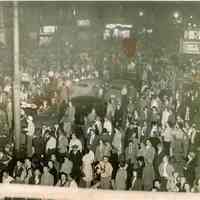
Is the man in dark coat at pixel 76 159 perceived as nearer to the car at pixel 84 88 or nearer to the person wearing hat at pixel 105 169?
the person wearing hat at pixel 105 169

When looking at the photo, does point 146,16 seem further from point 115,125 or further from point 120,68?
point 115,125

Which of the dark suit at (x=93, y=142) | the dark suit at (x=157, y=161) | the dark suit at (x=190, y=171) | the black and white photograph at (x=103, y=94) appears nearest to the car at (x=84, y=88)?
the black and white photograph at (x=103, y=94)

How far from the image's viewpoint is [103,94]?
6.72ft

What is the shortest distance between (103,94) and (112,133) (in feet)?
0.50

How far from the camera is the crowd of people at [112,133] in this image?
2.03m

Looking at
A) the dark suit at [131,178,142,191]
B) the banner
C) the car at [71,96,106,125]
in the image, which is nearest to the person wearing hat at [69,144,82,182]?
the car at [71,96,106,125]

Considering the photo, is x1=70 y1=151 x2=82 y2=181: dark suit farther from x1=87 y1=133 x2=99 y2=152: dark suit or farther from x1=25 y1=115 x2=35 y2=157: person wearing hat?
x1=25 y1=115 x2=35 y2=157: person wearing hat

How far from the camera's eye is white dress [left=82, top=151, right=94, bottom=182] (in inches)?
81.7

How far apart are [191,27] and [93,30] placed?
0.36 m

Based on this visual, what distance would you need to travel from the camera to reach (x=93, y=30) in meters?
2.03

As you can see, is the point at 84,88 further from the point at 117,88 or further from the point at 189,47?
the point at 189,47

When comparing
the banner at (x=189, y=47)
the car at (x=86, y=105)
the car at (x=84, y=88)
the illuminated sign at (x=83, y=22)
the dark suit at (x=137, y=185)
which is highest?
the illuminated sign at (x=83, y=22)

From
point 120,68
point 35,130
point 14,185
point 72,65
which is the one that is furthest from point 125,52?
point 14,185

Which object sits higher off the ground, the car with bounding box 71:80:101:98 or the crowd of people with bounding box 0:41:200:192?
the car with bounding box 71:80:101:98
